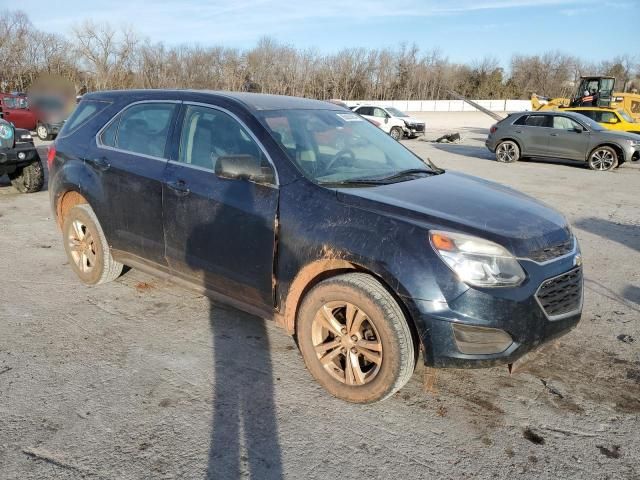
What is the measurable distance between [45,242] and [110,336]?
308cm

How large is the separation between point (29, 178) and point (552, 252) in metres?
9.12

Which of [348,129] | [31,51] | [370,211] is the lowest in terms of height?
[370,211]

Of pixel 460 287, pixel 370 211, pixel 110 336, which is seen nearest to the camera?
pixel 460 287

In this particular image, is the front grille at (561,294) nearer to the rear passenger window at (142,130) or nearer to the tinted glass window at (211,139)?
the tinted glass window at (211,139)

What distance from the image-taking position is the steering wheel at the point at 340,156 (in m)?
3.48

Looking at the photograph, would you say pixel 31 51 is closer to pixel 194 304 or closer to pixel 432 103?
pixel 432 103

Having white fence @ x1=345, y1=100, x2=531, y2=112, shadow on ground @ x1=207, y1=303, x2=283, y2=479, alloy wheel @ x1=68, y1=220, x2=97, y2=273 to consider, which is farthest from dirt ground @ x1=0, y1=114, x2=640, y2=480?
white fence @ x1=345, y1=100, x2=531, y2=112

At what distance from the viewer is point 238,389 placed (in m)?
3.15

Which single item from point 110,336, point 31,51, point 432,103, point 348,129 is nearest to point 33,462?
point 110,336

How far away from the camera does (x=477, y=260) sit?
8.87 ft

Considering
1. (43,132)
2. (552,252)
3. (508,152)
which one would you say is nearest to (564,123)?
(508,152)

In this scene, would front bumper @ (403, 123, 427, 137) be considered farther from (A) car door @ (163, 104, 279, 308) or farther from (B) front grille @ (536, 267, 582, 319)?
(B) front grille @ (536, 267, 582, 319)

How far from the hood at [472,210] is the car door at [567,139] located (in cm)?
1308

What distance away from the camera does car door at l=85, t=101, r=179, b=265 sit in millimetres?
3895
